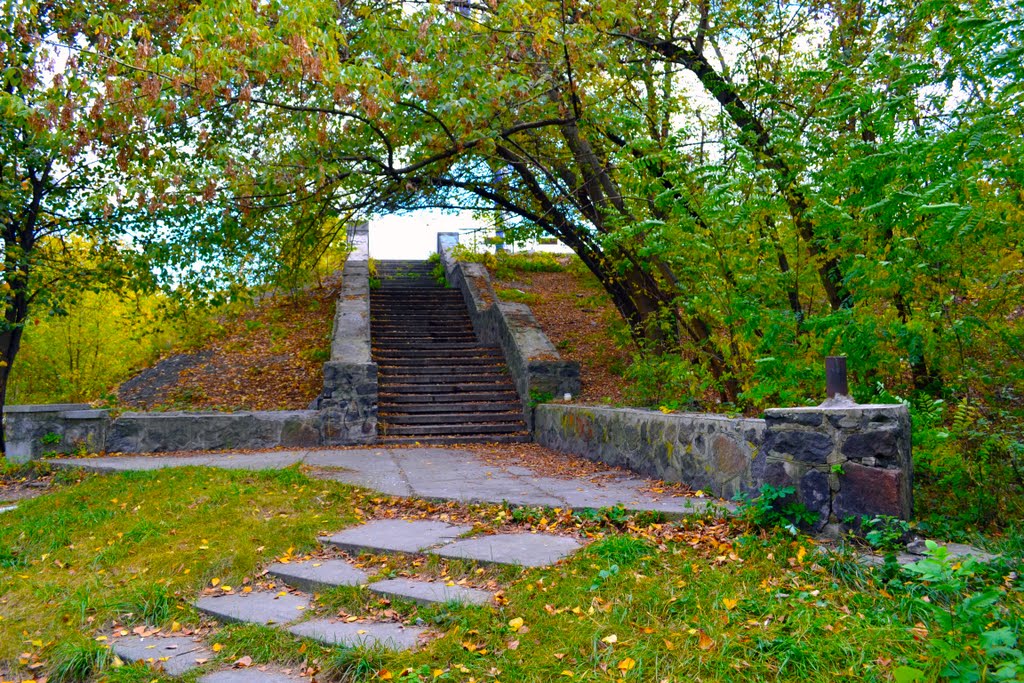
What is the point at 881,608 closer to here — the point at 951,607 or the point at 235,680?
the point at 951,607

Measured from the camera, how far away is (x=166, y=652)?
11.1 ft

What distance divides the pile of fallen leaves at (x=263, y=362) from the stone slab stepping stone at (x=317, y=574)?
5760 mm

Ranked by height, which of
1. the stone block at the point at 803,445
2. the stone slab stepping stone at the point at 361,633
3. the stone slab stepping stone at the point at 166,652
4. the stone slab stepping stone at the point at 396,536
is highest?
the stone block at the point at 803,445

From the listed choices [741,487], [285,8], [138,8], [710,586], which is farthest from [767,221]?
[138,8]

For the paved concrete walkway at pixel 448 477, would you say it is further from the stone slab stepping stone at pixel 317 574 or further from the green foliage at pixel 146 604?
the green foliage at pixel 146 604

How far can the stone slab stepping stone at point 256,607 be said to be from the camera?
3.66 m

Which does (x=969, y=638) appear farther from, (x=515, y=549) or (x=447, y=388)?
(x=447, y=388)

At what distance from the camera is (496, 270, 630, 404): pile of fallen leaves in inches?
403

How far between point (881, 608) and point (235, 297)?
8.27 metres

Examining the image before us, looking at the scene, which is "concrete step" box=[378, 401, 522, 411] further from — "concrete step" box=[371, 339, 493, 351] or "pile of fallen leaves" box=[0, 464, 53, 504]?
"pile of fallen leaves" box=[0, 464, 53, 504]

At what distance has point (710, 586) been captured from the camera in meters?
3.42

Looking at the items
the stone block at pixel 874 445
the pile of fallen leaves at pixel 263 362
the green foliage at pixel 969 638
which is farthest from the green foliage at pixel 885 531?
the pile of fallen leaves at pixel 263 362

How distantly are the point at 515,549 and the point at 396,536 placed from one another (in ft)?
2.94

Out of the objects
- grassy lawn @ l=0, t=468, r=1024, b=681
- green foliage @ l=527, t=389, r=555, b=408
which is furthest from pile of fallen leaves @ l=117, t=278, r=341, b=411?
grassy lawn @ l=0, t=468, r=1024, b=681
